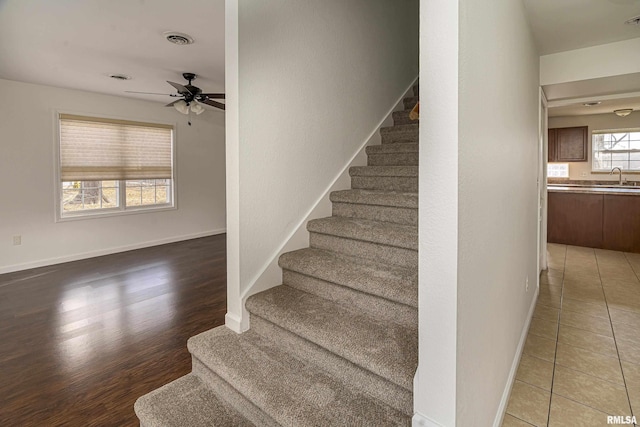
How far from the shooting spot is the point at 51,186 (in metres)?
4.88

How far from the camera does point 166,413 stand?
1.63 m

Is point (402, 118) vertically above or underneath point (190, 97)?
underneath

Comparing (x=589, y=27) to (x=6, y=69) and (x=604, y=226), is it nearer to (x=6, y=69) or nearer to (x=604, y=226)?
(x=604, y=226)

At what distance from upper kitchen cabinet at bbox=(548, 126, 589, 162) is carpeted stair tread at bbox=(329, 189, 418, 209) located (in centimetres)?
658

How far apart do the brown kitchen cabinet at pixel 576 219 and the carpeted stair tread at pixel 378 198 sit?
183 inches

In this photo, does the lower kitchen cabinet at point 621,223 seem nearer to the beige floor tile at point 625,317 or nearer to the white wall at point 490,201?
the beige floor tile at point 625,317

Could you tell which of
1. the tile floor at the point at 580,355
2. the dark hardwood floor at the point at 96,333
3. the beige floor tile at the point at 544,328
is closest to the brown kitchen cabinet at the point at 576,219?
the tile floor at the point at 580,355

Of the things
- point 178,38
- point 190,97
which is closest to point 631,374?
point 178,38

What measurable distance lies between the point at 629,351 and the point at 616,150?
20.6 ft

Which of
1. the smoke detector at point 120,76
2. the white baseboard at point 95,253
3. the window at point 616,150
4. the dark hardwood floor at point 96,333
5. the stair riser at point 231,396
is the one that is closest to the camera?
the stair riser at point 231,396

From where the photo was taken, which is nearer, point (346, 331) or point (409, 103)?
point (346, 331)

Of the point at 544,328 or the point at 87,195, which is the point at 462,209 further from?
the point at 87,195

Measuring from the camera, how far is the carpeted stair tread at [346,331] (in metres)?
1.44

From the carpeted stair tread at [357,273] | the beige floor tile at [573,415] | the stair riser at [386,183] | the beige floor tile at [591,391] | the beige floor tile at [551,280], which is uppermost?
the stair riser at [386,183]
